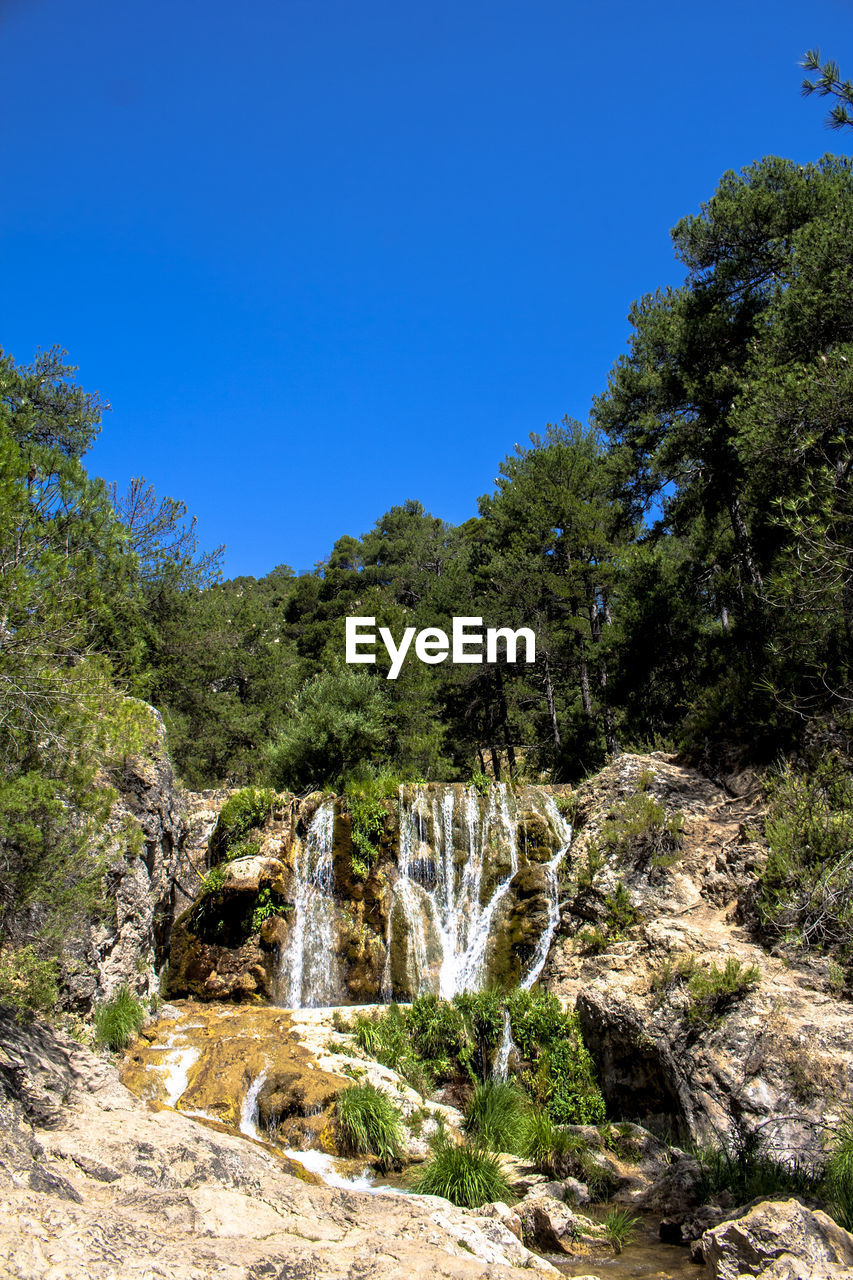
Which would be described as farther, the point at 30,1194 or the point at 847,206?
the point at 847,206

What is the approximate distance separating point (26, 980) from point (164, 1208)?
12.8 feet

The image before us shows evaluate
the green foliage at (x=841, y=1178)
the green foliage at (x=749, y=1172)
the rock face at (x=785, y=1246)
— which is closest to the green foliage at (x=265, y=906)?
the green foliage at (x=749, y=1172)

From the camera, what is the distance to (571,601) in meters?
26.9

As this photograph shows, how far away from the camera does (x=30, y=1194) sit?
4582 millimetres

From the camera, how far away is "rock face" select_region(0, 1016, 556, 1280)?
423 centimetres

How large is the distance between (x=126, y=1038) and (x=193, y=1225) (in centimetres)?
628

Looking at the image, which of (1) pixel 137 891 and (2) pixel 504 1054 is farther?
(1) pixel 137 891

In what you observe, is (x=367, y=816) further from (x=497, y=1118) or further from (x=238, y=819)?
(x=497, y=1118)

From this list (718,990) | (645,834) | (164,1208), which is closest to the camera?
(164,1208)

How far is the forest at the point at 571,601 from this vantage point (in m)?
7.84

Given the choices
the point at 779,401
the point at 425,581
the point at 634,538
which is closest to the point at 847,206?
the point at 779,401

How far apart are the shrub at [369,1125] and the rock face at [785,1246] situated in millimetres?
4432

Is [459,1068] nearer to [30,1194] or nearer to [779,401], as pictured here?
[30,1194]

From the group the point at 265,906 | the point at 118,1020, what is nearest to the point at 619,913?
the point at 265,906
